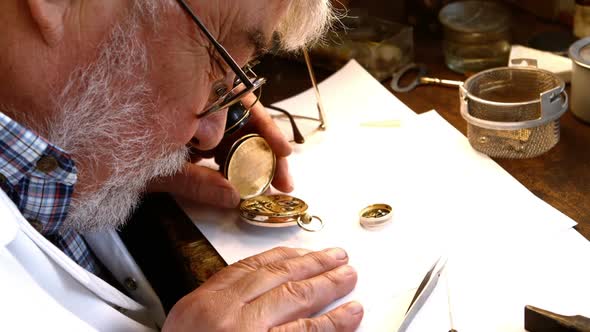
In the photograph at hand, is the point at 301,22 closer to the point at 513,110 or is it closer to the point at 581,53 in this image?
the point at 513,110

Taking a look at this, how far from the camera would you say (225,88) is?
3.84ft

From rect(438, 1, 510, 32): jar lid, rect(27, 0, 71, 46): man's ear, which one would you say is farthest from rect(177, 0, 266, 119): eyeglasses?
rect(438, 1, 510, 32): jar lid

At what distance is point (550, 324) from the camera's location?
927mm

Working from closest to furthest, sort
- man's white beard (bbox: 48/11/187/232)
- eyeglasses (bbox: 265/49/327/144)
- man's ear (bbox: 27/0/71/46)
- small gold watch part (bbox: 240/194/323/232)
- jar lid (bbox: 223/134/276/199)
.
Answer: man's ear (bbox: 27/0/71/46) → man's white beard (bbox: 48/11/187/232) → small gold watch part (bbox: 240/194/323/232) → jar lid (bbox: 223/134/276/199) → eyeglasses (bbox: 265/49/327/144)

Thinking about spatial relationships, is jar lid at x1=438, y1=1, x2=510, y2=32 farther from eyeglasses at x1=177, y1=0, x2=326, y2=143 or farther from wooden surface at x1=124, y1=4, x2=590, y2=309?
eyeglasses at x1=177, y1=0, x2=326, y2=143

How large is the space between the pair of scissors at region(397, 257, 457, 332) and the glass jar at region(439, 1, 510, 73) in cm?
68

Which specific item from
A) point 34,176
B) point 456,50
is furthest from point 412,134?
point 34,176

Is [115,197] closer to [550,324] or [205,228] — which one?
[205,228]

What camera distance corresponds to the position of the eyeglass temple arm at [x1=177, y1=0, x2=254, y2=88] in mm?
996

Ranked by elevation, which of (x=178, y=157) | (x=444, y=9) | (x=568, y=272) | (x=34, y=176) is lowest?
(x=568, y=272)

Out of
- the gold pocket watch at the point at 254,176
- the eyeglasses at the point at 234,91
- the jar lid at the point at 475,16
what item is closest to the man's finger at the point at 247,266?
the gold pocket watch at the point at 254,176

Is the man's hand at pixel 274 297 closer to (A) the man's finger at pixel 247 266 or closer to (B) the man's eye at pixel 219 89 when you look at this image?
(A) the man's finger at pixel 247 266

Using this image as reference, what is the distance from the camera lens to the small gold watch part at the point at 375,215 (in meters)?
1.22

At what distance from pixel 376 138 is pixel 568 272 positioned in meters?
0.54
